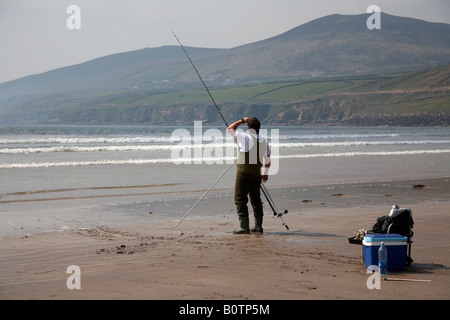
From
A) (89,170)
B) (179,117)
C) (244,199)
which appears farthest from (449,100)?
(244,199)

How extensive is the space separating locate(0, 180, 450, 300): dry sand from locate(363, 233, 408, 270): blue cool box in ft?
0.50

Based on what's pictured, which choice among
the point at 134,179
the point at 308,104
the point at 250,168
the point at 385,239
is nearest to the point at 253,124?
the point at 250,168

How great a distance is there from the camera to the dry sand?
6004mm

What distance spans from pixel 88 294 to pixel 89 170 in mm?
17173

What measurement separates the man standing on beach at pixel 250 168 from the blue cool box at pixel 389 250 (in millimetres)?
3002

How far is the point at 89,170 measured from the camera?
74.3 ft

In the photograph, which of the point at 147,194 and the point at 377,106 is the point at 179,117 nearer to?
the point at 377,106

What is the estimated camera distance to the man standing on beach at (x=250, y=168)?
387 inches

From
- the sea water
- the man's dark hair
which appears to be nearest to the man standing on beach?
the man's dark hair

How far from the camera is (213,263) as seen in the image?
7.37 m

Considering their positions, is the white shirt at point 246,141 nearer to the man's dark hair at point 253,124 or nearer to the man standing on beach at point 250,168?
the man standing on beach at point 250,168

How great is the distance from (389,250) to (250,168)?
3.36 m

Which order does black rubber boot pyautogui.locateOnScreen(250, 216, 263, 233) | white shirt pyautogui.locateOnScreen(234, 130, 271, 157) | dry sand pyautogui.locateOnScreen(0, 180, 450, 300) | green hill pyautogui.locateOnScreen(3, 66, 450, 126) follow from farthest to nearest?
green hill pyautogui.locateOnScreen(3, 66, 450, 126)
black rubber boot pyautogui.locateOnScreen(250, 216, 263, 233)
white shirt pyautogui.locateOnScreen(234, 130, 271, 157)
dry sand pyautogui.locateOnScreen(0, 180, 450, 300)

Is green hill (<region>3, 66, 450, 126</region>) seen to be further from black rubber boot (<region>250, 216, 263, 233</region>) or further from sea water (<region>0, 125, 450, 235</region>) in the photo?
black rubber boot (<region>250, 216, 263, 233</region>)
